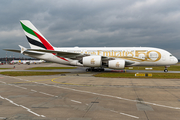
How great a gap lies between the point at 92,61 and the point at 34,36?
49.4 feet

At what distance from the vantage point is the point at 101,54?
3391cm

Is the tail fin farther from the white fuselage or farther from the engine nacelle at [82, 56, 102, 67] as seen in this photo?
the white fuselage

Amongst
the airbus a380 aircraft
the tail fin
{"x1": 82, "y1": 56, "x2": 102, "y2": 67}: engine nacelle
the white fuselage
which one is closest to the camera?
{"x1": 82, "y1": 56, "x2": 102, "y2": 67}: engine nacelle

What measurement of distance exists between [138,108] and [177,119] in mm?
2140

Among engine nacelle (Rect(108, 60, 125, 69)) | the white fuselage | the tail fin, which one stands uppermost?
the tail fin

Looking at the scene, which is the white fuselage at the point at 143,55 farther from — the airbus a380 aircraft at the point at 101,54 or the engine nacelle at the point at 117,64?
the engine nacelle at the point at 117,64

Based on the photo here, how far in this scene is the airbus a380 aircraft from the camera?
30720 millimetres

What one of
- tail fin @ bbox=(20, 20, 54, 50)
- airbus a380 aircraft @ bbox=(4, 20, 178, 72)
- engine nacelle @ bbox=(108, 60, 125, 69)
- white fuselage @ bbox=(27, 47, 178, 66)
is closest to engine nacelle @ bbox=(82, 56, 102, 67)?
airbus a380 aircraft @ bbox=(4, 20, 178, 72)

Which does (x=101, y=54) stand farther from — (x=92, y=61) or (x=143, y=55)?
(x=143, y=55)

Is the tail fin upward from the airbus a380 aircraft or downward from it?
upward

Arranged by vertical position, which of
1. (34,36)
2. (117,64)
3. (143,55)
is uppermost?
(34,36)

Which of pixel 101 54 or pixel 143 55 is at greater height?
pixel 101 54

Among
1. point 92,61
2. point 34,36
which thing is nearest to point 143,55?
point 92,61

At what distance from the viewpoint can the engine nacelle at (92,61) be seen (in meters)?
30.2
